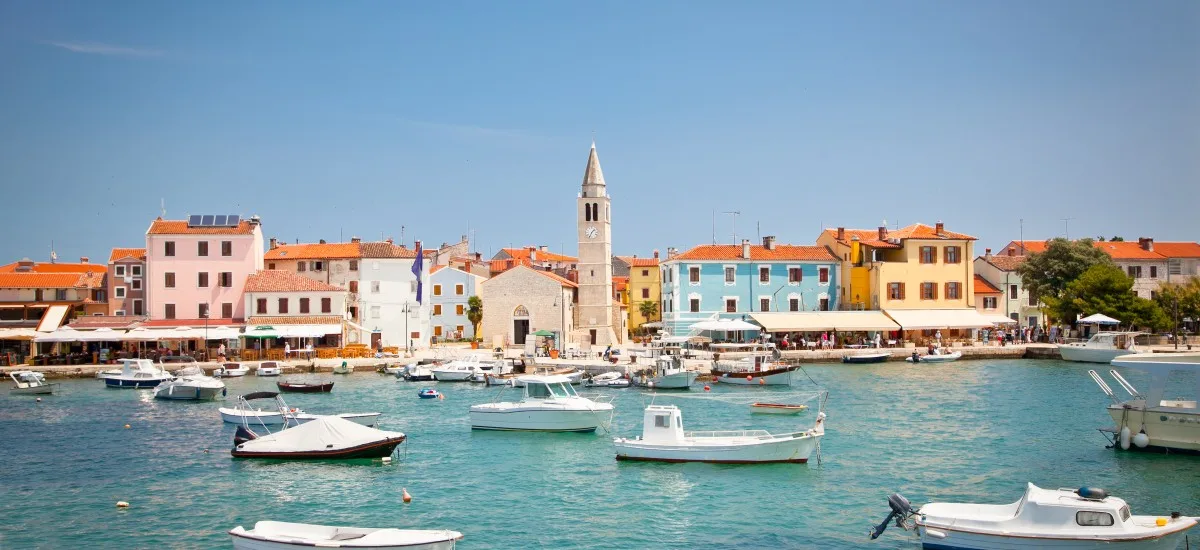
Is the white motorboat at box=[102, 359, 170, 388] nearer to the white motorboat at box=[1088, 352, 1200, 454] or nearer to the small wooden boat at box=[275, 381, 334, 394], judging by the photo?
the small wooden boat at box=[275, 381, 334, 394]

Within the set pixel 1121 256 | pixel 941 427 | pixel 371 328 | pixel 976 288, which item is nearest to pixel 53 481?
pixel 941 427

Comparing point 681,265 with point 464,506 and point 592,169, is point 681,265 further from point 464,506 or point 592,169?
point 464,506

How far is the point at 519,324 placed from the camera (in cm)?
6488

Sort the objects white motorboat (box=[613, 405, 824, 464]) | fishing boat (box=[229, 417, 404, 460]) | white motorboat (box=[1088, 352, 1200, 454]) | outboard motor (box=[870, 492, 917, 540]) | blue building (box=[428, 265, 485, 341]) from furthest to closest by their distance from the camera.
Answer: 1. blue building (box=[428, 265, 485, 341])
2. fishing boat (box=[229, 417, 404, 460])
3. white motorboat (box=[1088, 352, 1200, 454])
4. white motorboat (box=[613, 405, 824, 464])
5. outboard motor (box=[870, 492, 917, 540])

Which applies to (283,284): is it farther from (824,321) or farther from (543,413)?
(824,321)

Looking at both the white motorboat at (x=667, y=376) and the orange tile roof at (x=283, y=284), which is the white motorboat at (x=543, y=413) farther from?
the orange tile roof at (x=283, y=284)

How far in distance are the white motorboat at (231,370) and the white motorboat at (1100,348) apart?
147ft

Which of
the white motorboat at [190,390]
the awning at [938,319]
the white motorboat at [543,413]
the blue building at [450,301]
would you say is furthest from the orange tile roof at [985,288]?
the white motorboat at [190,390]

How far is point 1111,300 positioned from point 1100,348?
5.97 m

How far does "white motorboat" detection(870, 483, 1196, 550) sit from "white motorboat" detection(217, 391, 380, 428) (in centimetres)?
1891

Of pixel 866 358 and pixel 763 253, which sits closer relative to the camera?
pixel 866 358

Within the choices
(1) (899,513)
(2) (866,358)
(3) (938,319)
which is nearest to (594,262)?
(2) (866,358)

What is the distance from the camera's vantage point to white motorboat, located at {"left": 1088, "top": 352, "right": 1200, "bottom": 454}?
26094mm

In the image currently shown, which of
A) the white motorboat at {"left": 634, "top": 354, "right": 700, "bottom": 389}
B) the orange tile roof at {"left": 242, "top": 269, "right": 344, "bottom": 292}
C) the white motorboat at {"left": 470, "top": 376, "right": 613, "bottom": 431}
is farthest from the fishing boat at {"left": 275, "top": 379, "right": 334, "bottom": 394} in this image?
the orange tile roof at {"left": 242, "top": 269, "right": 344, "bottom": 292}
